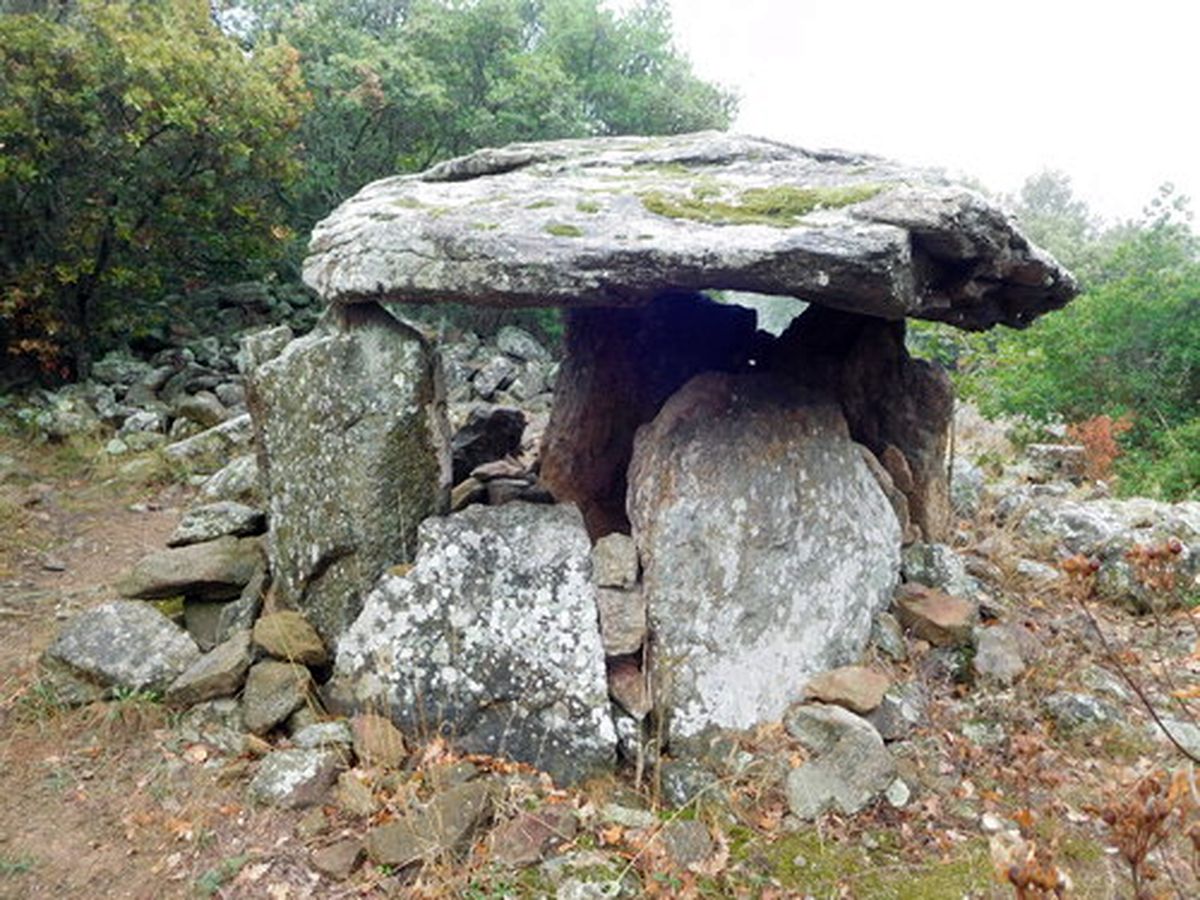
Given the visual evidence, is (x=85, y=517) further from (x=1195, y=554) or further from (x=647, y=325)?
(x=1195, y=554)

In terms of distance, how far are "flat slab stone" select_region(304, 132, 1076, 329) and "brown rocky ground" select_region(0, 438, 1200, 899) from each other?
2006 millimetres

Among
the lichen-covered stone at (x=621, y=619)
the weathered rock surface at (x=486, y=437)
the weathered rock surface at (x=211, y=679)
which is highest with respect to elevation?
the weathered rock surface at (x=486, y=437)

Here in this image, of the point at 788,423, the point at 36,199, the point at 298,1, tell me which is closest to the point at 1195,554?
the point at 788,423

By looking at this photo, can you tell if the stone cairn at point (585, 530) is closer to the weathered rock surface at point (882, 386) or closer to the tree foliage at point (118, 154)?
the weathered rock surface at point (882, 386)

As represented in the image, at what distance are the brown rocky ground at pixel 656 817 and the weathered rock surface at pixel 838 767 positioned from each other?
3.0 inches

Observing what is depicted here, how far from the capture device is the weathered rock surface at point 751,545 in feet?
13.5

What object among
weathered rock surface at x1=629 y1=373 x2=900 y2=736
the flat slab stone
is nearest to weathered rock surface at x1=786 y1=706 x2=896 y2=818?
weathered rock surface at x1=629 y1=373 x2=900 y2=736

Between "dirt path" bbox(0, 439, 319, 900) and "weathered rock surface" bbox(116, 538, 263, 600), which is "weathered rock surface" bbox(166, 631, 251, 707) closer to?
"dirt path" bbox(0, 439, 319, 900)

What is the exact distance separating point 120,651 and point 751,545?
3.41m

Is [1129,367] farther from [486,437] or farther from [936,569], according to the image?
[486,437]

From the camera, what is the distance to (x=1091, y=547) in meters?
5.72

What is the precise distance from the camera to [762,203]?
4.25 m

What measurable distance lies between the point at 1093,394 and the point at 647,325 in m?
7.18

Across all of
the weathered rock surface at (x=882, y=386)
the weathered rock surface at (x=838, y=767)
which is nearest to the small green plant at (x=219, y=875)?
the weathered rock surface at (x=838, y=767)
